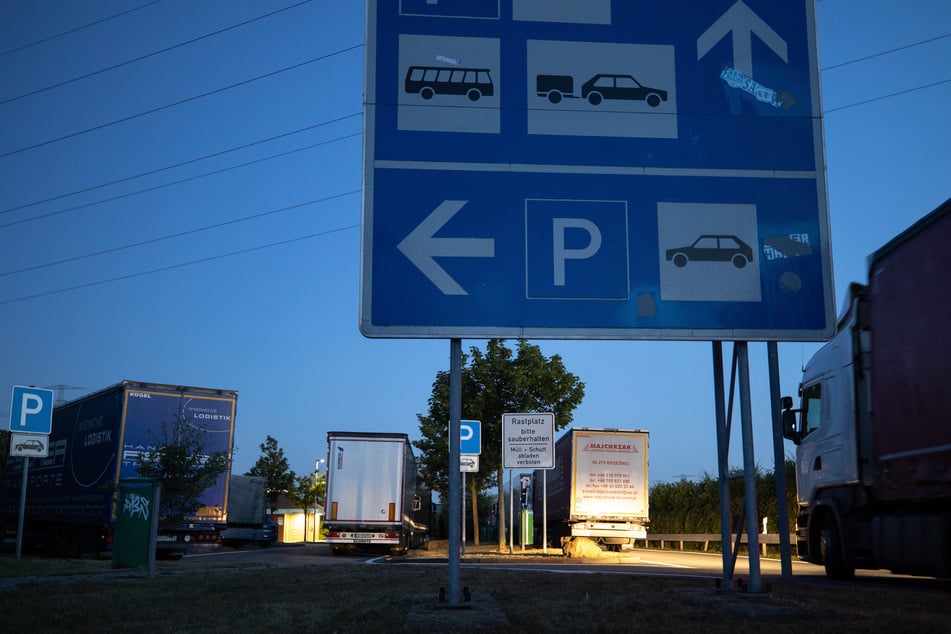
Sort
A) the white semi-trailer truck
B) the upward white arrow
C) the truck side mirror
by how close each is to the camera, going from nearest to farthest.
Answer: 1. the upward white arrow
2. the white semi-trailer truck
3. the truck side mirror

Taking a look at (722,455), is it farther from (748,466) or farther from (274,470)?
(274,470)

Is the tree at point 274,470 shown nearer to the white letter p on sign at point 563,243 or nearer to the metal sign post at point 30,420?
the metal sign post at point 30,420

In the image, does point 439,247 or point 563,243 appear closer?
point 439,247

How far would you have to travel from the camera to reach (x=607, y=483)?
26094 mm

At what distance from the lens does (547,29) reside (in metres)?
7.95

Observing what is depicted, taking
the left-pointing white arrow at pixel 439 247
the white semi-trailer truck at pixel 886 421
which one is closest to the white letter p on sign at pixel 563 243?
the left-pointing white arrow at pixel 439 247

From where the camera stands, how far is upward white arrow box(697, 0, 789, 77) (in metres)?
8.01

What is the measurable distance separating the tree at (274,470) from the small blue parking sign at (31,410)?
5495cm

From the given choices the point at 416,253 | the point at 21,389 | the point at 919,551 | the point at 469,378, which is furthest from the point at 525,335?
the point at 469,378

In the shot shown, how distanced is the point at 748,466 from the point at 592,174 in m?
2.77

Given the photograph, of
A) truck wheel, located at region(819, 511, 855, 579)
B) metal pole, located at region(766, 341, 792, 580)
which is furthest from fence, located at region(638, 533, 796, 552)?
metal pole, located at region(766, 341, 792, 580)

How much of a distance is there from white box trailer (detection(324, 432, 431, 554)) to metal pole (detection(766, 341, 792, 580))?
19198mm

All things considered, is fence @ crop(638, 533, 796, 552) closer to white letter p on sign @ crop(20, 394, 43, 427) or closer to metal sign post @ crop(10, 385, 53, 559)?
metal sign post @ crop(10, 385, 53, 559)

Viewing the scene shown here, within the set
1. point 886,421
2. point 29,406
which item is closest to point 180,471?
point 29,406
